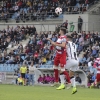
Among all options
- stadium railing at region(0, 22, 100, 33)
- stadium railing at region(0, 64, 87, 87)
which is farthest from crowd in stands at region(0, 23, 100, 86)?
stadium railing at region(0, 22, 100, 33)

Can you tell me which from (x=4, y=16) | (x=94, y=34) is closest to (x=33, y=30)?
(x=4, y=16)

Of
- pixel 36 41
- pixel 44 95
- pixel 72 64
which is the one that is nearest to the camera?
pixel 44 95

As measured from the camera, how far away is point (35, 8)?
43.6 metres

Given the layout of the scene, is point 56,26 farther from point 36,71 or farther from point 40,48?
point 36,71

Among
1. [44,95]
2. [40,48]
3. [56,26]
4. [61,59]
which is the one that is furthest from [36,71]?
[44,95]

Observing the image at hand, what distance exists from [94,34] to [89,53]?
2931 millimetres

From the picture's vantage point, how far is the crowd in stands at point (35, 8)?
39906 mm

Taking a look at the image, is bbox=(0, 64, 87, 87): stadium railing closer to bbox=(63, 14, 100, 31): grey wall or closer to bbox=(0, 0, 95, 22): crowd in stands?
bbox=(63, 14, 100, 31): grey wall

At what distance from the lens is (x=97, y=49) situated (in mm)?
30969

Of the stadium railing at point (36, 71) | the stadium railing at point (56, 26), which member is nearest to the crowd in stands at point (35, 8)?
the stadium railing at point (56, 26)

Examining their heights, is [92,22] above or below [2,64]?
above

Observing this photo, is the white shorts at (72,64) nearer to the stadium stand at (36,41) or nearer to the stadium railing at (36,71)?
the stadium stand at (36,41)

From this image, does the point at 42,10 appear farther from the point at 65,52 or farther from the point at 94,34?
the point at 65,52

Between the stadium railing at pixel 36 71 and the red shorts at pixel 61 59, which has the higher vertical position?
the red shorts at pixel 61 59
